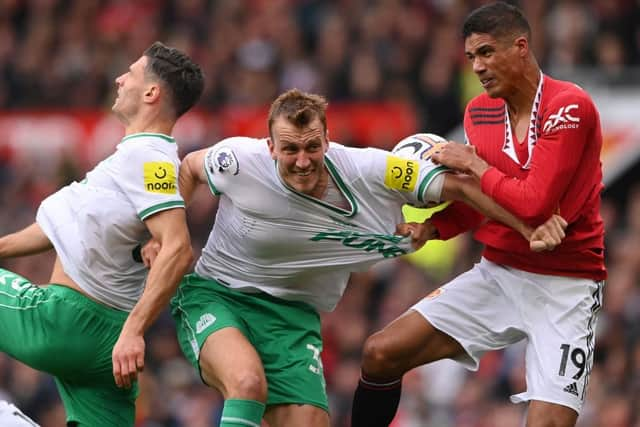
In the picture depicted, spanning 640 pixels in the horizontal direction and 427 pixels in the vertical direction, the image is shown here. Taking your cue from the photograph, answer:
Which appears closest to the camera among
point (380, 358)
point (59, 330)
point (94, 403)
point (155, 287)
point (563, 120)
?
point (155, 287)

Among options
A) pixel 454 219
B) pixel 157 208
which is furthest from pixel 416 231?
pixel 157 208

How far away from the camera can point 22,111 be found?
16391 millimetres

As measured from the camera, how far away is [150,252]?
6816mm

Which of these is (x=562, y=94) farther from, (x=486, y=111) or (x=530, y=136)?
(x=486, y=111)

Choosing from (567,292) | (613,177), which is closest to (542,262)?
(567,292)

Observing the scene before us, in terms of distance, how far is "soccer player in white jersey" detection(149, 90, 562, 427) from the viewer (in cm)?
697

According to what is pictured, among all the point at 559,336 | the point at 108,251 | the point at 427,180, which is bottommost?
the point at 559,336

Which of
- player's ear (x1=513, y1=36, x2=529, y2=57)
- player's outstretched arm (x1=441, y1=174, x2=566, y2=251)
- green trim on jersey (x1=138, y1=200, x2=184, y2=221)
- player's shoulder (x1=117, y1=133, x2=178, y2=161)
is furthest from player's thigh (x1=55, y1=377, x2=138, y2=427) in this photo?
player's ear (x1=513, y1=36, x2=529, y2=57)

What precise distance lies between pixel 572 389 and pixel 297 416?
137 cm

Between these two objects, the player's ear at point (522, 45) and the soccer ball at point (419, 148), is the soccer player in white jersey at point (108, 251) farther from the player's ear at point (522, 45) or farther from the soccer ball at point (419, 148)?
the player's ear at point (522, 45)

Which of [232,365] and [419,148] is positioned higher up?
[419,148]

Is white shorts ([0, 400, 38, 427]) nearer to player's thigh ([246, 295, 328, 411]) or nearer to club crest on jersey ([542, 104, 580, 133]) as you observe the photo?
player's thigh ([246, 295, 328, 411])

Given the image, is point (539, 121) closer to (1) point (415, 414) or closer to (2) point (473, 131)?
(2) point (473, 131)

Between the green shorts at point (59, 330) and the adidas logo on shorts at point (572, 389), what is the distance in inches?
87.2
